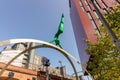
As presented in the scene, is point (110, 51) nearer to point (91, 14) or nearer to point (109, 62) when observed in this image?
point (109, 62)

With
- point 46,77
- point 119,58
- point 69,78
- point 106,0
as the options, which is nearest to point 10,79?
point 46,77

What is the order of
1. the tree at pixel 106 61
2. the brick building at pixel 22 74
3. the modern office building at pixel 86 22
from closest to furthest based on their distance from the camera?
the tree at pixel 106 61 → the brick building at pixel 22 74 → the modern office building at pixel 86 22

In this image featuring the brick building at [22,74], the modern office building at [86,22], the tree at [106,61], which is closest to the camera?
the tree at [106,61]

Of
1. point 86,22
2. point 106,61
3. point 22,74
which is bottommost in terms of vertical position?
point 106,61

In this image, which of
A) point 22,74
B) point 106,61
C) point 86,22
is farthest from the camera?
point 86,22

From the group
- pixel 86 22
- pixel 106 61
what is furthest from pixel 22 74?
pixel 106 61

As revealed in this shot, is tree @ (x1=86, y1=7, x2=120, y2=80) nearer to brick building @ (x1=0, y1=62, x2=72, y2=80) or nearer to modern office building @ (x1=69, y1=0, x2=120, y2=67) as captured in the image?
modern office building @ (x1=69, y1=0, x2=120, y2=67)

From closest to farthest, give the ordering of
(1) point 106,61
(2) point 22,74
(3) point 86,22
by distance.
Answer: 1. (1) point 106,61
2. (2) point 22,74
3. (3) point 86,22

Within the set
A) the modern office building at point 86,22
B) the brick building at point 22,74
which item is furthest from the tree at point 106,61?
the brick building at point 22,74

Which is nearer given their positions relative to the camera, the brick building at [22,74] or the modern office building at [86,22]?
the brick building at [22,74]

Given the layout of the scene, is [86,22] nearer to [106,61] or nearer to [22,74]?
[22,74]

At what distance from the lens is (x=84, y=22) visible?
27.9 metres

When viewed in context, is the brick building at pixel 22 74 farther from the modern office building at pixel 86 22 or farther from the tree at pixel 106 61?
the tree at pixel 106 61

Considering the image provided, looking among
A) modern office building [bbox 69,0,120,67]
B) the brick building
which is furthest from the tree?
the brick building
